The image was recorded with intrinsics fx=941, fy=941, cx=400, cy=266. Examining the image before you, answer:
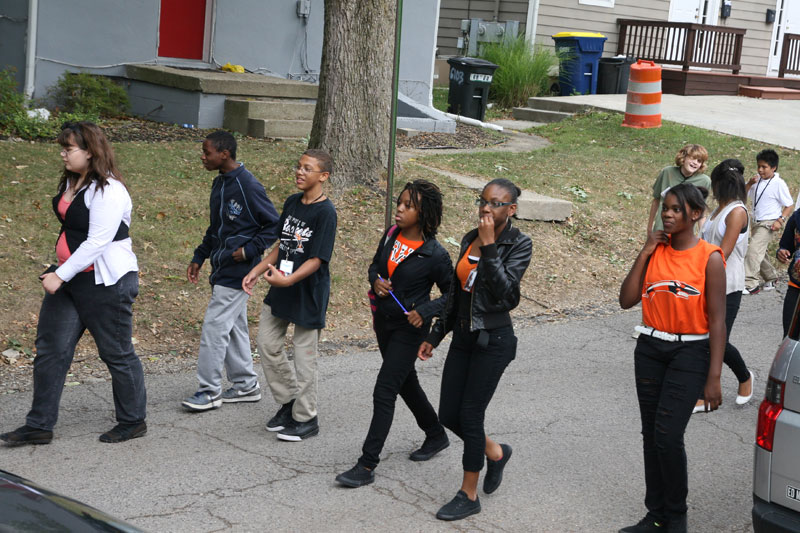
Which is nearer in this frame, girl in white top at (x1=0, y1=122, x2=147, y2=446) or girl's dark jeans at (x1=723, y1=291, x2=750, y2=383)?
girl in white top at (x1=0, y1=122, x2=147, y2=446)

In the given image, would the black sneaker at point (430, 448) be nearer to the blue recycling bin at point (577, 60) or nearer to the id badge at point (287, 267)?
the id badge at point (287, 267)

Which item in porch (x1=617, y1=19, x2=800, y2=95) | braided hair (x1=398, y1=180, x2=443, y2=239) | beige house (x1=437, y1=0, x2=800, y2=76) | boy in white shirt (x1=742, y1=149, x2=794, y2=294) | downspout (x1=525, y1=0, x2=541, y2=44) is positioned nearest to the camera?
braided hair (x1=398, y1=180, x2=443, y2=239)

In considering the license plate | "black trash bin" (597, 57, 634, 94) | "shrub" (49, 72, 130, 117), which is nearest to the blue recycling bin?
"black trash bin" (597, 57, 634, 94)

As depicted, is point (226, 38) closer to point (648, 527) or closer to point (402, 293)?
point (402, 293)

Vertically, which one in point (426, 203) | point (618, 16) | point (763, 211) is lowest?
point (763, 211)

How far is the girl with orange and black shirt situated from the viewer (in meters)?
4.43

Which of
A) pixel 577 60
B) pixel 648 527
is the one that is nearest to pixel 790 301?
pixel 648 527

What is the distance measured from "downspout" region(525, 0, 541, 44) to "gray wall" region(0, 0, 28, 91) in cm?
1207

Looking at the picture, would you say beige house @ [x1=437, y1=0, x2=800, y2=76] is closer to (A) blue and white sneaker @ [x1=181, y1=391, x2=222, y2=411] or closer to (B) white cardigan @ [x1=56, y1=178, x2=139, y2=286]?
(A) blue and white sneaker @ [x1=181, y1=391, x2=222, y2=411]

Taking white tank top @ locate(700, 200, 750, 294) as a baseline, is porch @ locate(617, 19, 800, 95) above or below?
above

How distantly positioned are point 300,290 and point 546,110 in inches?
587

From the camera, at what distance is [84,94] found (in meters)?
13.3

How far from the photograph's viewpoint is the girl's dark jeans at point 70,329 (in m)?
5.34

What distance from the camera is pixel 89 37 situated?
13805 millimetres
